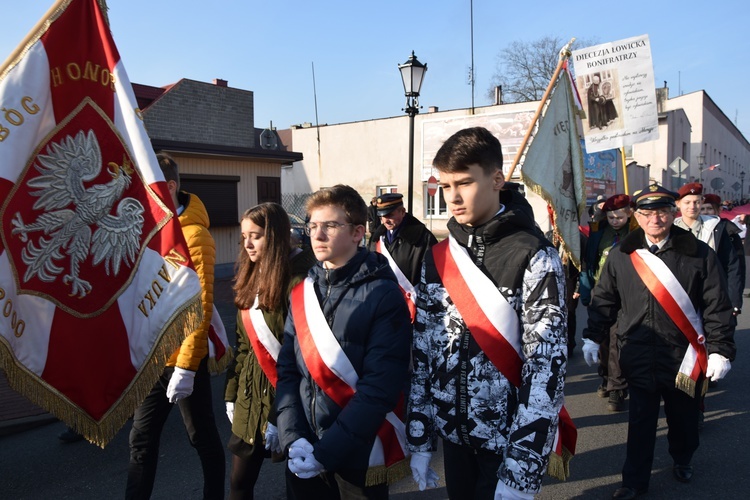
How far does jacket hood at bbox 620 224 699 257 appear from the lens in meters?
3.49

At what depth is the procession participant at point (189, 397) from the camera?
9.69 feet

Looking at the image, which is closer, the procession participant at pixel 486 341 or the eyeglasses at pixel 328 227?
the procession participant at pixel 486 341

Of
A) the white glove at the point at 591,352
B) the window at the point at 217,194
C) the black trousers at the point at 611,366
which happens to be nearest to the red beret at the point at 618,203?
the black trousers at the point at 611,366

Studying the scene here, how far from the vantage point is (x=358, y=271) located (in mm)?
2350

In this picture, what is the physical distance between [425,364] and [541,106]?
11.9 feet

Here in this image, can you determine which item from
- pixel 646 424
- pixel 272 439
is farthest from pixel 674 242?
pixel 272 439

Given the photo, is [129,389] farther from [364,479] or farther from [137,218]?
[364,479]

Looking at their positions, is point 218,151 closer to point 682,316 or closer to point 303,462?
point 682,316

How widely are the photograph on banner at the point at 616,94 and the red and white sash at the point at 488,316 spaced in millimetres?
4686

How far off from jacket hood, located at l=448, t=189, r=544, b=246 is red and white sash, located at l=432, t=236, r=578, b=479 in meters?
0.08

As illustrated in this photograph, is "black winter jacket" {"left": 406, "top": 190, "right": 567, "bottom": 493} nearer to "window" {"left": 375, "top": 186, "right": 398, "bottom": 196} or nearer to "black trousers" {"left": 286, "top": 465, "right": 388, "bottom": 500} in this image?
"black trousers" {"left": 286, "top": 465, "right": 388, "bottom": 500}

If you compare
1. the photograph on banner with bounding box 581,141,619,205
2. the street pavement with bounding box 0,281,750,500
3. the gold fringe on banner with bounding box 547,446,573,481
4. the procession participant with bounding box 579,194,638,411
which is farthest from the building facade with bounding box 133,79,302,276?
the photograph on banner with bounding box 581,141,619,205

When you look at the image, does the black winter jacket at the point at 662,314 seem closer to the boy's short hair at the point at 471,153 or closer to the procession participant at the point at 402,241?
the procession participant at the point at 402,241

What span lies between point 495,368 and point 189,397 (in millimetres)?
1839
